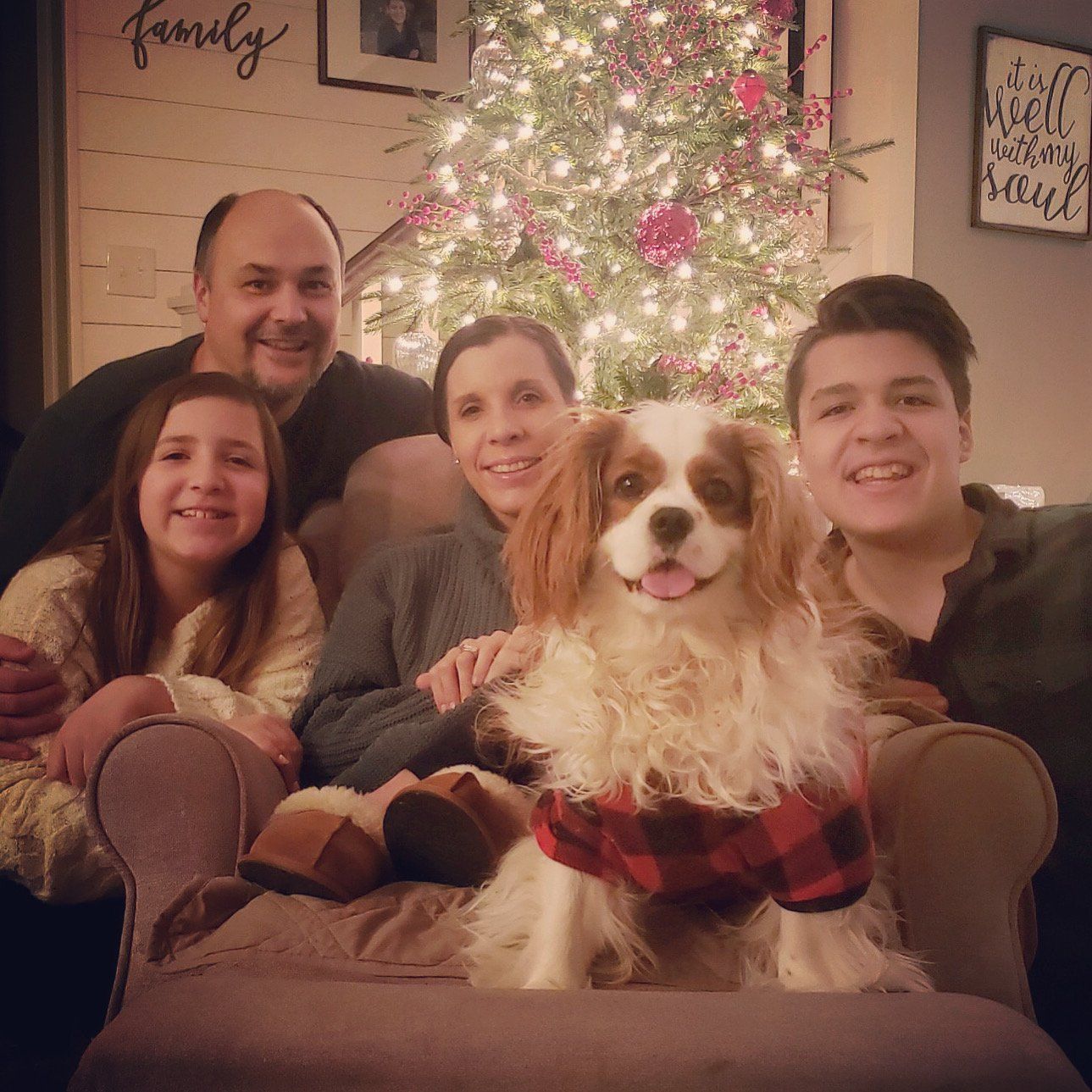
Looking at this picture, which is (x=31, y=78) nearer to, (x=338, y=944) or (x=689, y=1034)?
(x=338, y=944)

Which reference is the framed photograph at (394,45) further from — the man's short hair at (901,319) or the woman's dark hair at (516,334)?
the man's short hair at (901,319)

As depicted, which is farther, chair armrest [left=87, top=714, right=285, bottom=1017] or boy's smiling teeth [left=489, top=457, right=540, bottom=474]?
boy's smiling teeth [left=489, top=457, right=540, bottom=474]

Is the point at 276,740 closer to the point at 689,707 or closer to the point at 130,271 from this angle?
the point at 689,707

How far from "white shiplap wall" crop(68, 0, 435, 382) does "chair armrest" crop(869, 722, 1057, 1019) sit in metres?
1.95

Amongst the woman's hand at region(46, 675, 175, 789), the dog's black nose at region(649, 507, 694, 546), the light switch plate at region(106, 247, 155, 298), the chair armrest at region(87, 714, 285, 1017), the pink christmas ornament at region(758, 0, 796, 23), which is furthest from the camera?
the light switch plate at region(106, 247, 155, 298)

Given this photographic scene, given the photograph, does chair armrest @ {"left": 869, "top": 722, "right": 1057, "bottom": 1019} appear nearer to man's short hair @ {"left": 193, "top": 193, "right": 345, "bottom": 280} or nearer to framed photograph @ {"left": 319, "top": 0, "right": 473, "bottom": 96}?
man's short hair @ {"left": 193, "top": 193, "right": 345, "bottom": 280}

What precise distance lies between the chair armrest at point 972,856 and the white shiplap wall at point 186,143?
1953 mm

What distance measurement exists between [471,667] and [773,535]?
1.85ft

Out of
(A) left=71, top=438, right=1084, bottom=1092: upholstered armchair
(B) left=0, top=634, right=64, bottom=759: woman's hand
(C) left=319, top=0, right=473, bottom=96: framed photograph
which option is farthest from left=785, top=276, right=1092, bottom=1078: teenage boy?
(C) left=319, top=0, right=473, bottom=96: framed photograph

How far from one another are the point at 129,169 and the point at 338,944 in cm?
222

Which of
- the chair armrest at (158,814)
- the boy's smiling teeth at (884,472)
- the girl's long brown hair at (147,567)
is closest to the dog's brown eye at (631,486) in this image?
the boy's smiling teeth at (884,472)

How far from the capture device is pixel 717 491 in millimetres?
982

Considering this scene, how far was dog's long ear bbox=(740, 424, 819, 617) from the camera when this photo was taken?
97 centimetres

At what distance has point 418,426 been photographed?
2.05m
